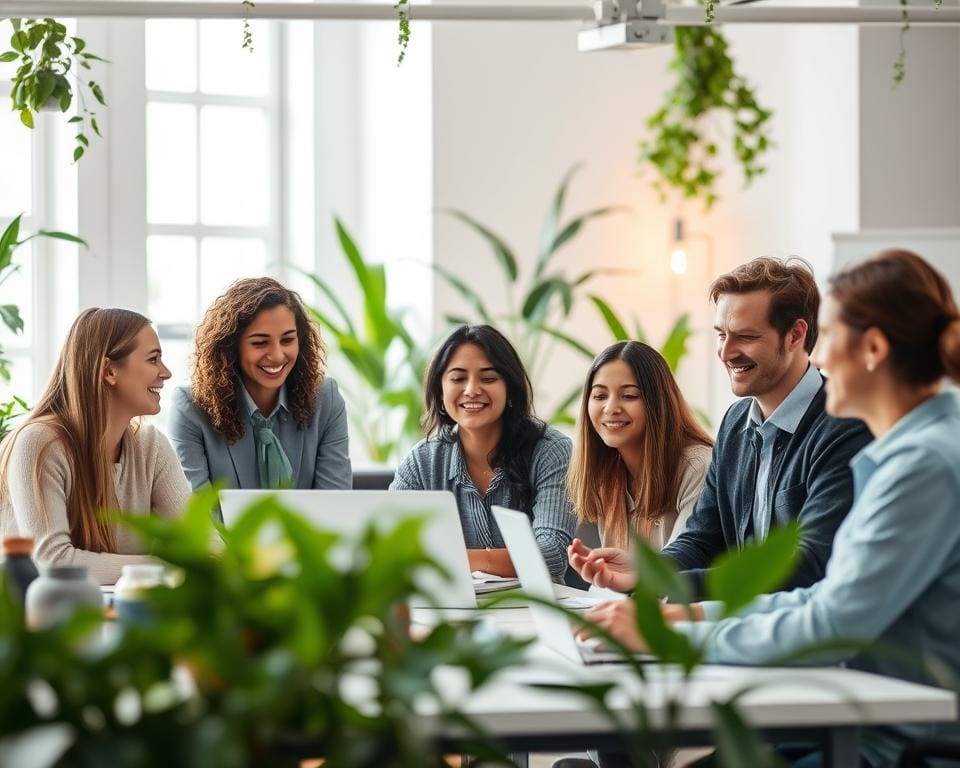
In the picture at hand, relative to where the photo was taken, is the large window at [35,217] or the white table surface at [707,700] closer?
the white table surface at [707,700]

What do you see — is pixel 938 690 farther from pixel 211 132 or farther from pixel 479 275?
pixel 211 132

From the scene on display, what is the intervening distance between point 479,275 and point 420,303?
281 mm

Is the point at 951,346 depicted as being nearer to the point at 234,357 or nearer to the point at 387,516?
the point at 387,516

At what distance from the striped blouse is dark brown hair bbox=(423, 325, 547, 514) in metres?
0.02

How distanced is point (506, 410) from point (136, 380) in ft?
3.14

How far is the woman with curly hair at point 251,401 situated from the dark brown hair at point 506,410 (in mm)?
405

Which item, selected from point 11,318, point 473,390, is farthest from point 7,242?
point 473,390

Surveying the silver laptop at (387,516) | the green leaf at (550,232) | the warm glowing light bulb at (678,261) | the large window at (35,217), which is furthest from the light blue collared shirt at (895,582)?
the large window at (35,217)

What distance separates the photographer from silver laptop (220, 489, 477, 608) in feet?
8.29

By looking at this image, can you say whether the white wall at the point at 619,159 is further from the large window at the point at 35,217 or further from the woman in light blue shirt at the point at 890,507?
the woman in light blue shirt at the point at 890,507

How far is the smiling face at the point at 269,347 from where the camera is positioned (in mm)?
3742

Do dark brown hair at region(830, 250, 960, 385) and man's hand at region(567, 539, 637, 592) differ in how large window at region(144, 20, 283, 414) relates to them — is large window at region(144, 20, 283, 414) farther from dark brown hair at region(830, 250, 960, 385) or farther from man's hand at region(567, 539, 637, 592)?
dark brown hair at region(830, 250, 960, 385)

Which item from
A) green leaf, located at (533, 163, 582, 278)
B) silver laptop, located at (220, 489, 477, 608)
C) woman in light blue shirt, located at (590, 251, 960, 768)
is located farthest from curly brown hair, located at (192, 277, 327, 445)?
woman in light blue shirt, located at (590, 251, 960, 768)

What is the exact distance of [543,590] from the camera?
2.08 m
